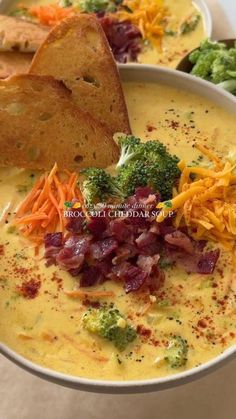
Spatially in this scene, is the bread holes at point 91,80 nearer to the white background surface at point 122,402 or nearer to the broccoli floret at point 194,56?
the broccoli floret at point 194,56

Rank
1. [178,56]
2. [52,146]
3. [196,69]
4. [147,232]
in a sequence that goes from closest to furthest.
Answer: [147,232] → [52,146] → [196,69] → [178,56]

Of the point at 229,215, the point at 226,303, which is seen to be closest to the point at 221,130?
the point at 229,215

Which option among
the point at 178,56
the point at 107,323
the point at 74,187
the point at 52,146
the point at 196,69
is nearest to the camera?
the point at 107,323

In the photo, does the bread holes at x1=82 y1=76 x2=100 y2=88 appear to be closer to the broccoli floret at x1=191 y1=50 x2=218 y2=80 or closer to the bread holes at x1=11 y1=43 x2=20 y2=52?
the bread holes at x1=11 y1=43 x2=20 y2=52

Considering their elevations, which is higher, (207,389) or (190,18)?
(190,18)

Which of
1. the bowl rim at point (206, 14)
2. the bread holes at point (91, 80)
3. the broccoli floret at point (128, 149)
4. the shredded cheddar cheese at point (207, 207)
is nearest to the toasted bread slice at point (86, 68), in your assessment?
the bread holes at point (91, 80)

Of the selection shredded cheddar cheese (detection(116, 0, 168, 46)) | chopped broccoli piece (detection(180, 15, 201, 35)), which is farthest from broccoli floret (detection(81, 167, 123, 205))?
chopped broccoli piece (detection(180, 15, 201, 35))

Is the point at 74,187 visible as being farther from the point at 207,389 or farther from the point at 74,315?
the point at 207,389
